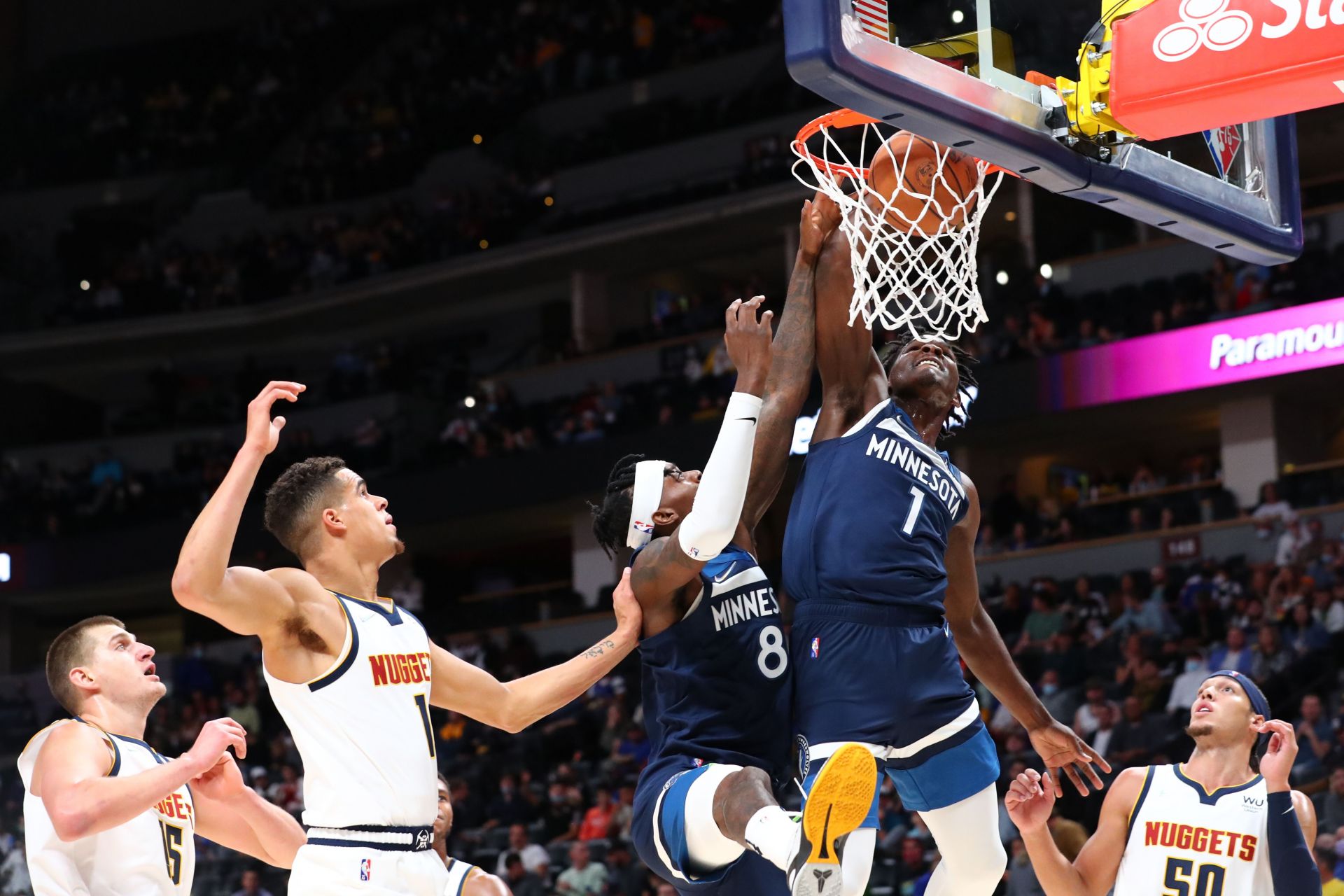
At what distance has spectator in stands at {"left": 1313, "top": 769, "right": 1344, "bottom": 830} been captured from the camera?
1045 centimetres

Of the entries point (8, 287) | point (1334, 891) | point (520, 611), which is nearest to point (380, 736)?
point (1334, 891)

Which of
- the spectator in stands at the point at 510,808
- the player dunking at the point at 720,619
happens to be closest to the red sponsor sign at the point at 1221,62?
the player dunking at the point at 720,619

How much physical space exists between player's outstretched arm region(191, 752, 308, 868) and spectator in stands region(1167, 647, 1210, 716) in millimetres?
9167

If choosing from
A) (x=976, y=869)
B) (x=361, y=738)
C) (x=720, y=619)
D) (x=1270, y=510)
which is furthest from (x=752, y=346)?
(x=1270, y=510)

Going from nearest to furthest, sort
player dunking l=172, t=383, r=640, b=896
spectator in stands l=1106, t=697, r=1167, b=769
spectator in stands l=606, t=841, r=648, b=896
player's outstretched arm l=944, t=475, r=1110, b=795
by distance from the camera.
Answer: player dunking l=172, t=383, r=640, b=896
player's outstretched arm l=944, t=475, r=1110, b=795
spectator in stands l=1106, t=697, r=1167, b=769
spectator in stands l=606, t=841, r=648, b=896

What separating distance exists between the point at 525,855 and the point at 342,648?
9.91 metres

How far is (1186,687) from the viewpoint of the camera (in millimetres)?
13141

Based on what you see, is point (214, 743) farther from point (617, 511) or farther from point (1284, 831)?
point (1284, 831)

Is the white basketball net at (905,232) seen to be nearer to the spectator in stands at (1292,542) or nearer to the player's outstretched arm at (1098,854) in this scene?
the player's outstretched arm at (1098,854)

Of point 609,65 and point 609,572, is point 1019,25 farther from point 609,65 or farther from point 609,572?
point 609,65

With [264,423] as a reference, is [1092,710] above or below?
below

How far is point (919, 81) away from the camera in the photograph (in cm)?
491

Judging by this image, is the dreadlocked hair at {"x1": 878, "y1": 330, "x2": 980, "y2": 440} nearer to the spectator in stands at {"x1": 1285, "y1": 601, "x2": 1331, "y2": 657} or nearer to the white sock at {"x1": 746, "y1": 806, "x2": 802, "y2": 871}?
the white sock at {"x1": 746, "y1": 806, "x2": 802, "y2": 871}

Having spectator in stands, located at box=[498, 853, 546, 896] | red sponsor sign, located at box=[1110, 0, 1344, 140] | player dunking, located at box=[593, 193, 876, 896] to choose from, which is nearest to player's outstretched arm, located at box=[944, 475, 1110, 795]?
player dunking, located at box=[593, 193, 876, 896]
